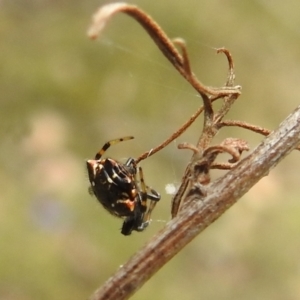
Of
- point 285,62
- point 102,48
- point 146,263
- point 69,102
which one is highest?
point 146,263

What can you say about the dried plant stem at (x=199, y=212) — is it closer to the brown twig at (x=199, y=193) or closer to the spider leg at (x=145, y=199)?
the brown twig at (x=199, y=193)

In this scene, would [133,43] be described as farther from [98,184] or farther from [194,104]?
[98,184]

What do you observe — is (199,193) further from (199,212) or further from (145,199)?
(145,199)

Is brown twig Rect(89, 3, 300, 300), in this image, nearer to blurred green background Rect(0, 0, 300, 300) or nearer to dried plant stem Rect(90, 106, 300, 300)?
dried plant stem Rect(90, 106, 300, 300)

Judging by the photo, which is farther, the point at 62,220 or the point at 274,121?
the point at 274,121

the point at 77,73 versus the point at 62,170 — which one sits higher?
the point at 77,73

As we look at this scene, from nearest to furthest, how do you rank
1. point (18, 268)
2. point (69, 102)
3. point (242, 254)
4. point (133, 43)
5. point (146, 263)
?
point (146, 263) < point (18, 268) < point (242, 254) < point (69, 102) < point (133, 43)

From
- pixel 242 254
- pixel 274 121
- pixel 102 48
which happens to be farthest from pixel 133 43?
pixel 242 254
